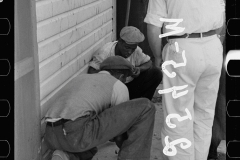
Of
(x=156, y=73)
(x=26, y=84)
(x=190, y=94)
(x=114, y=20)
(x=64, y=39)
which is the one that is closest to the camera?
(x=26, y=84)

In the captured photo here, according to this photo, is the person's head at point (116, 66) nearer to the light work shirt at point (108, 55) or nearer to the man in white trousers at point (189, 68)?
the man in white trousers at point (189, 68)

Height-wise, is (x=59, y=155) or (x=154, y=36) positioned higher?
(x=154, y=36)

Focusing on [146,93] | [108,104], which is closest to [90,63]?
[146,93]

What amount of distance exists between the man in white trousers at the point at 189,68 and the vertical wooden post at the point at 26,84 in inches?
37.4

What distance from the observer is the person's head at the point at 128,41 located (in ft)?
18.1

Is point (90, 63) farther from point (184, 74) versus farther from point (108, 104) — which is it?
point (184, 74)

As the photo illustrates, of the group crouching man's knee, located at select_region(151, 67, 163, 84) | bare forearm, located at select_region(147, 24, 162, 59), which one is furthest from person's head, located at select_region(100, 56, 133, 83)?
crouching man's knee, located at select_region(151, 67, 163, 84)

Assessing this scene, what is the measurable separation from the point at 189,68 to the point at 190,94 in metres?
0.26

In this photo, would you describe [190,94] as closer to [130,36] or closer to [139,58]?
[130,36]

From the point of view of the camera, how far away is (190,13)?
3697 millimetres

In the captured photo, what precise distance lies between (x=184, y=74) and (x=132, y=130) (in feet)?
2.26

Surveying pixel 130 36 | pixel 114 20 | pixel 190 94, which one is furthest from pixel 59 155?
pixel 114 20
